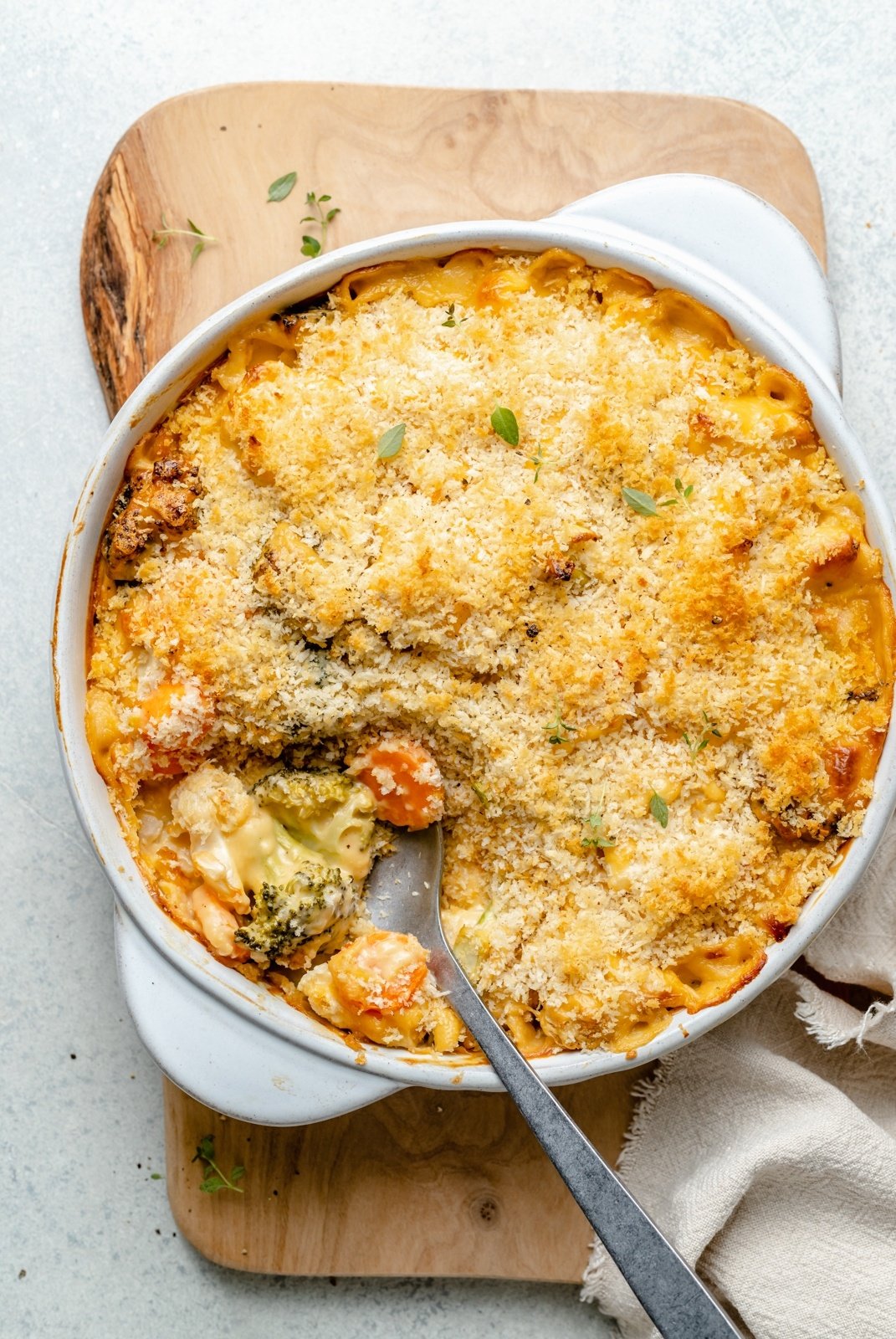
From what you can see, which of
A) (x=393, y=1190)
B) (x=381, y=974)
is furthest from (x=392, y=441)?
(x=393, y=1190)

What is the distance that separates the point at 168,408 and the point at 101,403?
0.54 meters

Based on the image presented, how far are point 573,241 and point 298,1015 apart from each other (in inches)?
55.0

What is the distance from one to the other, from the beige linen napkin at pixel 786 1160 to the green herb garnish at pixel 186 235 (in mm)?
1780

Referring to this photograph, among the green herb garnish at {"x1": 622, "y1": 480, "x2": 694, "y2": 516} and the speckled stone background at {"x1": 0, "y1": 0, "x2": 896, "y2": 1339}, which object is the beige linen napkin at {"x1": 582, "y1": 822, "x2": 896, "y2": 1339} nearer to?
the speckled stone background at {"x1": 0, "y1": 0, "x2": 896, "y2": 1339}

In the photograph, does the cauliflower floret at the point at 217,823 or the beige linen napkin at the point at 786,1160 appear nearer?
the cauliflower floret at the point at 217,823

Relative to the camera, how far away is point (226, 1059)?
200cm

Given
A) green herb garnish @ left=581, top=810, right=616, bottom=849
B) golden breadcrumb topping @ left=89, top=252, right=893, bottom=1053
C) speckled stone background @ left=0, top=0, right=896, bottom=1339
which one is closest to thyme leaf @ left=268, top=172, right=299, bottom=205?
speckled stone background @ left=0, top=0, right=896, bottom=1339

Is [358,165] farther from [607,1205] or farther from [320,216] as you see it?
[607,1205]

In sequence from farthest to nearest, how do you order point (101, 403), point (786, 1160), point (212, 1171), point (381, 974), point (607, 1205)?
point (101, 403) → point (212, 1171) → point (786, 1160) → point (381, 974) → point (607, 1205)

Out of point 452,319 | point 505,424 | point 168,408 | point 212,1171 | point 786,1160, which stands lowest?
point 212,1171

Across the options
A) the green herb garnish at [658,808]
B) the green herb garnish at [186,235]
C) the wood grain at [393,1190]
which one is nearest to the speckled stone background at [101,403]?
the wood grain at [393,1190]

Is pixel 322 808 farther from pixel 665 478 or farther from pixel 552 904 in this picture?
pixel 665 478

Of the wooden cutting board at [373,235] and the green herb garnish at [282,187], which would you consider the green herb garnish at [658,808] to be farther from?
the green herb garnish at [282,187]

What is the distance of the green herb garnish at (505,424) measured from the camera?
1886mm
